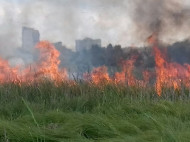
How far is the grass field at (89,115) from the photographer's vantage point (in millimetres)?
5195

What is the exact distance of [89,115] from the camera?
21.4ft

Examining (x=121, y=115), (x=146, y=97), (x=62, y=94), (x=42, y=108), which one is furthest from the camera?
(x=62, y=94)

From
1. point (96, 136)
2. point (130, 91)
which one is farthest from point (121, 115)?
point (130, 91)

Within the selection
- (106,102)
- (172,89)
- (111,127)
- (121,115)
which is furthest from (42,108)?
(172,89)

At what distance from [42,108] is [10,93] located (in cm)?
230

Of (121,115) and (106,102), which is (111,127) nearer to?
(121,115)

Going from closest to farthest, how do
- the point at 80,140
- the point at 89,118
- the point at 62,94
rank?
the point at 80,140 < the point at 89,118 < the point at 62,94

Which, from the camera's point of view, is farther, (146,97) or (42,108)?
(146,97)

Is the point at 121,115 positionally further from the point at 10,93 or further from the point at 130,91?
the point at 10,93

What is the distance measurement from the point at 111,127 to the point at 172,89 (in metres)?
5.68

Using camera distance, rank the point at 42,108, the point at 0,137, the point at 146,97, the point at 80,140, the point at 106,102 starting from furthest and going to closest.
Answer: the point at 146,97
the point at 106,102
the point at 42,108
the point at 0,137
the point at 80,140

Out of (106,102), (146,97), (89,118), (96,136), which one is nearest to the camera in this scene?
(96,136)

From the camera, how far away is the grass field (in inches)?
205

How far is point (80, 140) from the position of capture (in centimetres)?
495
